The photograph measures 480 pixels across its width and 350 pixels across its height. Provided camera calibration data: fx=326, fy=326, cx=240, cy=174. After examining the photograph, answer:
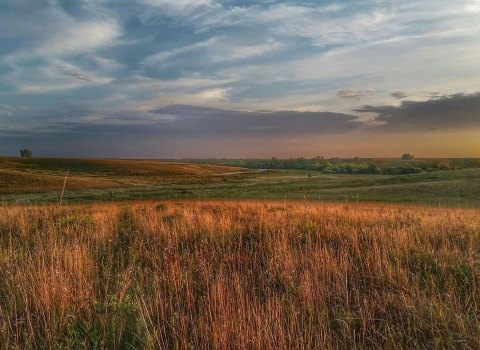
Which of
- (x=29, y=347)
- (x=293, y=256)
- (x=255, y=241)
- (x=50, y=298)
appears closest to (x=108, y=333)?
(x=29, y=347)

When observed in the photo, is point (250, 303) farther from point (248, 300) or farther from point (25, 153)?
point (25, 153)

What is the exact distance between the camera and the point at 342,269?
5555 mm

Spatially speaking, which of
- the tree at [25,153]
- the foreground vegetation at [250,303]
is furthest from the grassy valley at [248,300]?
the tree at [25,153]

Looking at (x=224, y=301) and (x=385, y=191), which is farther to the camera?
(x=385, y=191)

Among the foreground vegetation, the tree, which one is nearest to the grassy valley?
the foreground vegetation

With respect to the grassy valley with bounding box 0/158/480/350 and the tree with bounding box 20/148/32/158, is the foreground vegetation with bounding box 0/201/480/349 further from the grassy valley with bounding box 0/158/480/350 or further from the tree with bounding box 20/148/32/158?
the tree with bounding box 20/148/32/158

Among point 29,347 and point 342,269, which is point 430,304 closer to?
point 342,269

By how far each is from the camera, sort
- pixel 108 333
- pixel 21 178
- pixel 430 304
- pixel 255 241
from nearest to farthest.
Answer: pixel 108 333 < pixel 430 304 < pixel 255 241 < pixel 21 178

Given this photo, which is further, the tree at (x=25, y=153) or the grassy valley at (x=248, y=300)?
the tree at (x=25, y=153)

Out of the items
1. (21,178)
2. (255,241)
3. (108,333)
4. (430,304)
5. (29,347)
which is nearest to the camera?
(29,347)

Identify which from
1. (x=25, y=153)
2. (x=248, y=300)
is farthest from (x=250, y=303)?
(x=25, y=153)

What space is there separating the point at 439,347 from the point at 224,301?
2507 mm

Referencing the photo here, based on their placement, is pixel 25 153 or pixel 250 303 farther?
pixel 25 153

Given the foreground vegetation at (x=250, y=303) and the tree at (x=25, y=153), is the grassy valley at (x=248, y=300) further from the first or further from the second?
the tree at (x=25, y=153)
